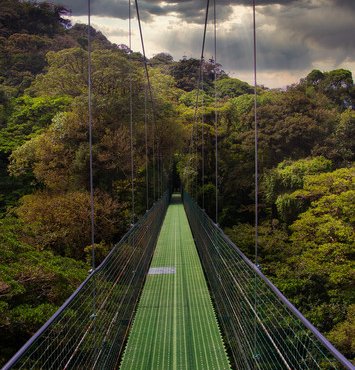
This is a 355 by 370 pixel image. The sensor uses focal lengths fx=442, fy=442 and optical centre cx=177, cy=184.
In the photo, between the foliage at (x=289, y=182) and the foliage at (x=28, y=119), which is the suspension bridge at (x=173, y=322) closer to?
the foliage at (x=289, y=182)

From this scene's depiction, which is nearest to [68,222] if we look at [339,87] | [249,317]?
[249,317]

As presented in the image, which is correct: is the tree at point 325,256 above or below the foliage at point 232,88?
below

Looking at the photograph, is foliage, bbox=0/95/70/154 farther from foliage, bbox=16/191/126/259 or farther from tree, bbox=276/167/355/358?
tree, bbox=276/167/355/358

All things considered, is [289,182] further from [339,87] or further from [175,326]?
[175,326]

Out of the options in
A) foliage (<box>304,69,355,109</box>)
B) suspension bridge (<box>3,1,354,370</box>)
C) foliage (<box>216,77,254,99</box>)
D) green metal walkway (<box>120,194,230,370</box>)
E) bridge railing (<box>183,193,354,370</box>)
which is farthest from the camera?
foliage (<box>216,77,254,99</box>)

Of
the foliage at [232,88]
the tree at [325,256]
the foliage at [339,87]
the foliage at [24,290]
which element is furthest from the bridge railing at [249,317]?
the foliage at [232,88]

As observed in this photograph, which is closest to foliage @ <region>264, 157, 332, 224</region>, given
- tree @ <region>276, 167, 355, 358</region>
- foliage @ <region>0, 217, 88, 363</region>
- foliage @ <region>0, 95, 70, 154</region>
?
tree @ <region>276, 167, 355, 358</region>

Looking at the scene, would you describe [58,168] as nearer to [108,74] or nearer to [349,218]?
[108,74]

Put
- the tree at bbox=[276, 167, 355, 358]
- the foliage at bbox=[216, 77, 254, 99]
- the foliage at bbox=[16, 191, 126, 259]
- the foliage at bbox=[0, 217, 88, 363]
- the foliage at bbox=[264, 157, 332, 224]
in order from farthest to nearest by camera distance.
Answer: the foliage at bbox=[216, 77, 254, 99] → the foliage at bbox=[264, 157, 332, 224] → the foliage at bbox=[16, 191, 126, 259] → the tree at bbox=[276, 167, 355, 358] → the foliage at bbox=[0, 217, 88, 363]
